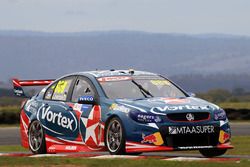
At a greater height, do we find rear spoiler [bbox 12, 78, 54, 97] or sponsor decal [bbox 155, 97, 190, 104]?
rear spoiler [bbox 12, 78, 54, 97]

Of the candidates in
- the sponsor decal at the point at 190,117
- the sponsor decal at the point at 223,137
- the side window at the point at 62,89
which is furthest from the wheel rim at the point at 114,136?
the side window at the point at 62,89

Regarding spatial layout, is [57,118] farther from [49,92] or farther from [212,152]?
[212,152]

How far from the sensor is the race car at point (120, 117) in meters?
14.7

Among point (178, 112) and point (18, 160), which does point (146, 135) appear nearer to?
point (178, 112)

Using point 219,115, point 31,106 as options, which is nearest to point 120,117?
point 219,115

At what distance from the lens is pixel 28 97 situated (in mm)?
18406

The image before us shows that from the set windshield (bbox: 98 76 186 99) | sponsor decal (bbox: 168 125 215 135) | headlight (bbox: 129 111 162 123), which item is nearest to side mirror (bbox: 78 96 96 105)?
windshield (bbox: 98 76 186 99)

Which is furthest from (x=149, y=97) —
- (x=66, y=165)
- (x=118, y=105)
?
A: (x=66, y=165)

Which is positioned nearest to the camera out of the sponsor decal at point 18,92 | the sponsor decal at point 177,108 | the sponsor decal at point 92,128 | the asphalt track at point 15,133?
the sponsor decal at point 177,108

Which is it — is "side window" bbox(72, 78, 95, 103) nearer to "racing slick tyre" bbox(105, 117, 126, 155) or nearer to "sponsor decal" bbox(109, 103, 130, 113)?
"sponsor decal" bbox(109, 103, 130, 113)

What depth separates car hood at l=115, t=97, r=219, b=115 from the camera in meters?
14.7

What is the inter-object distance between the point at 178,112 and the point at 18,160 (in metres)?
2.32

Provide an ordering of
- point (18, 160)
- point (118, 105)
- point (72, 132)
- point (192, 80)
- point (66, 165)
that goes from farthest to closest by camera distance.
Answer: point (192, 80), point (72, 132), point (118, 105), point (18, 160), point (66, 165)

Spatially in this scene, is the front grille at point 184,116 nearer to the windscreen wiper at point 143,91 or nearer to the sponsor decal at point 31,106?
the windscreen wiper at point 143,91
